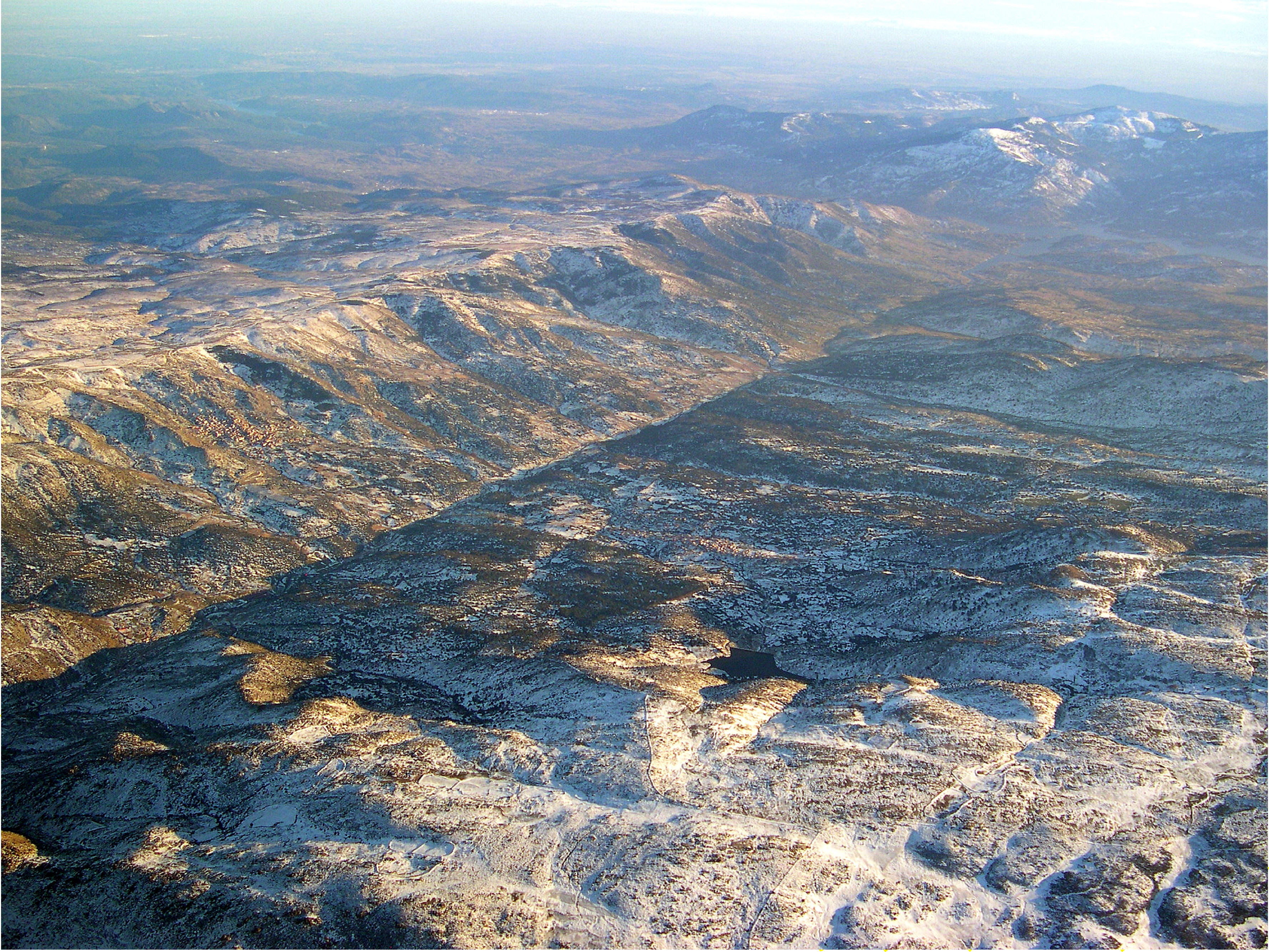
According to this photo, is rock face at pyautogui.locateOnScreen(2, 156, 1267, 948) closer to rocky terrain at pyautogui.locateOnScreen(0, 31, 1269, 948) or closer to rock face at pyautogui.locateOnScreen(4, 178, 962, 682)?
rocky terrain at pyautogui.locateOnScreen(0, 31, 1269, 948)

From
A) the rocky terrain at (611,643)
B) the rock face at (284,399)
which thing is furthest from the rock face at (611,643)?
the rock face at (284,399)

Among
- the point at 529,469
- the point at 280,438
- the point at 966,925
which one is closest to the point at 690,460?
the point at 529,469

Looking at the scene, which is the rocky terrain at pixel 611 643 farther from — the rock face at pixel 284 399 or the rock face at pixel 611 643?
the rock face at pixel 284 399

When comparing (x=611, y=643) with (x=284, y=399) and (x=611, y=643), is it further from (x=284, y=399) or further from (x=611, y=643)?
(x=284, y=399)

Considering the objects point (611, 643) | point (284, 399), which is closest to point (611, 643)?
point (611, 643)

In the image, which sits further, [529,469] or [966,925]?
[529,469]

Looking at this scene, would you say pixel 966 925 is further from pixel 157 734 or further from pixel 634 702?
pixel 157 734

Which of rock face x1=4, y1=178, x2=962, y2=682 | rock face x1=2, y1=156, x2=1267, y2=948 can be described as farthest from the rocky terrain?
rock face x1=4, y1=178, x2=962, y2=682
